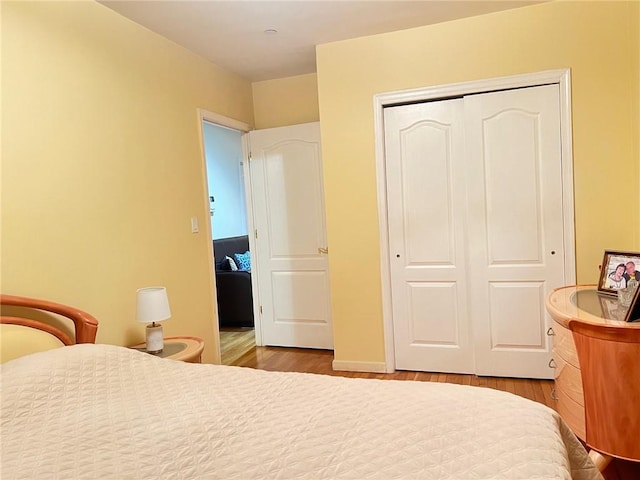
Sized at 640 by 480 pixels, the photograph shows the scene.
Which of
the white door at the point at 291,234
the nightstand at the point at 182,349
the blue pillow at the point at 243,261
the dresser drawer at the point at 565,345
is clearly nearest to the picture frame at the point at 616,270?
the dresser drawer at the point at 565,345

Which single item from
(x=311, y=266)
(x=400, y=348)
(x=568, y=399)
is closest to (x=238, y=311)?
(x=311, y=266)

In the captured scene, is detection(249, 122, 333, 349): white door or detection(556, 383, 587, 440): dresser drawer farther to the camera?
detection(249, 122, 333, 349): white door

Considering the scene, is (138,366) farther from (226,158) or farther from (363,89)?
(226,158)

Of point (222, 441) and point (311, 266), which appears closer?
point (222, 441)

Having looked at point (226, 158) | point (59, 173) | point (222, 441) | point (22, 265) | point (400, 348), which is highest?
point (226, 158)

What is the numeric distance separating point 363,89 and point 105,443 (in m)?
2.79

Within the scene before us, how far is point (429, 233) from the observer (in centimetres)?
326

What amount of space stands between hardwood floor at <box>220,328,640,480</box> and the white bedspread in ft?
4.09

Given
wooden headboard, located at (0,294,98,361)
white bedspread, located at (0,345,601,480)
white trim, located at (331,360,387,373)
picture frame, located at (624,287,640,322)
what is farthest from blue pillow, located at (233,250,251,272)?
picture frame, located at (624,287,640,322)

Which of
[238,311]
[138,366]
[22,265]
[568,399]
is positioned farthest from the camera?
[238,311]

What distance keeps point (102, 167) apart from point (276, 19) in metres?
1.40

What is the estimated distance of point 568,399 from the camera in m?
2.19

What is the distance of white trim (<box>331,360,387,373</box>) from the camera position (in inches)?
134

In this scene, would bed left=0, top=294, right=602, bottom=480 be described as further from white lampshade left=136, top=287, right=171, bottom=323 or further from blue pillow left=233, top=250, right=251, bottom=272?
blue pillow left=233, top=250, right=251, bottom=272
